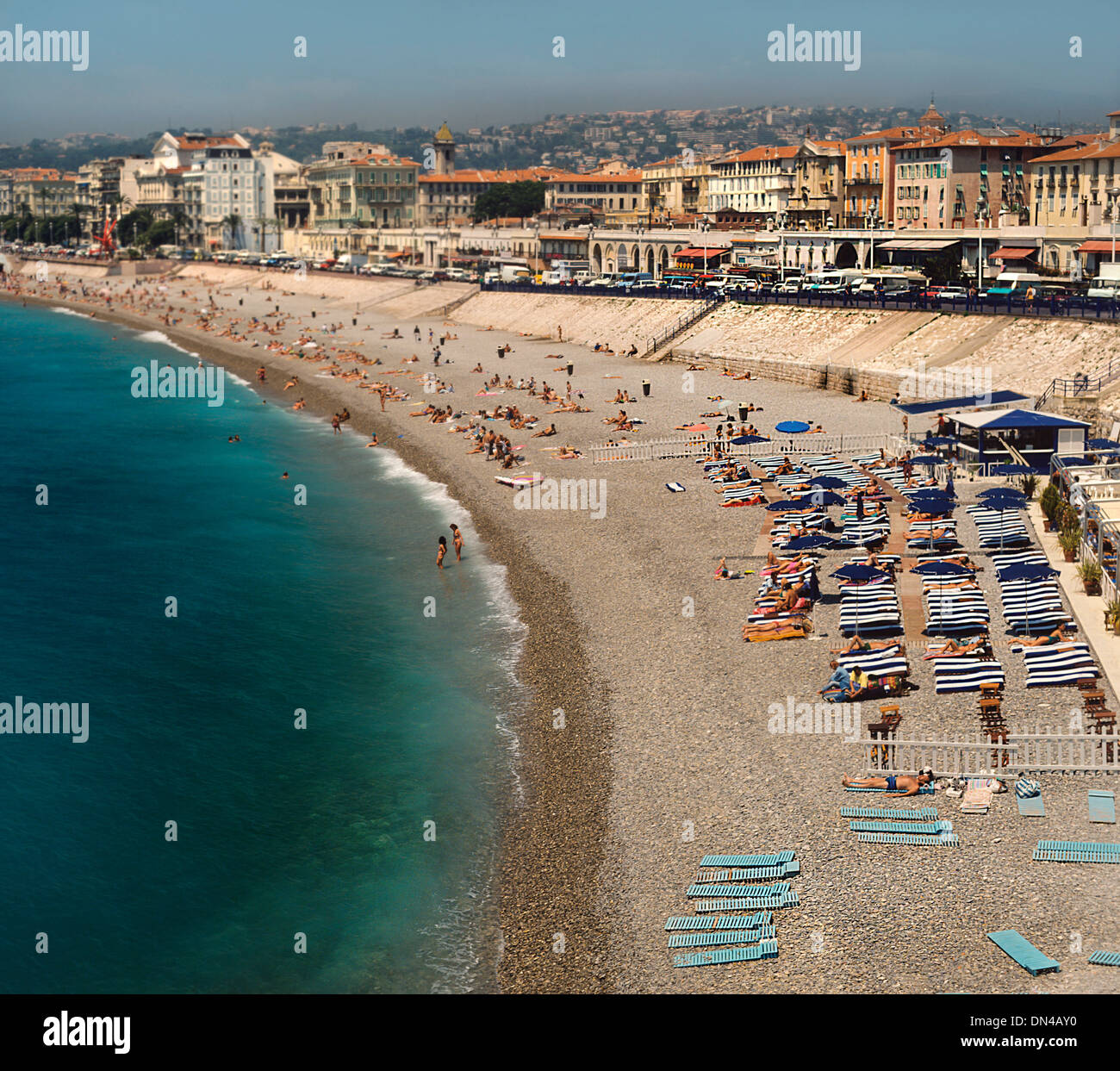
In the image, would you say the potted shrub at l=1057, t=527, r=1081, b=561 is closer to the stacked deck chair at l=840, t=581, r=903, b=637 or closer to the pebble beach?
the pebble beach

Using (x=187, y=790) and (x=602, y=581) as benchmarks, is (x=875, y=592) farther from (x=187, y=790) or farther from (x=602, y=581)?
(x=187, y=790)

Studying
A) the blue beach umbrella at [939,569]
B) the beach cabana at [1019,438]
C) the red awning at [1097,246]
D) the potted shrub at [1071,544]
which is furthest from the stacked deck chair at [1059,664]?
the red awning at [1097,246]

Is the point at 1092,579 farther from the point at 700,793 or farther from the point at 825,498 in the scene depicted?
the point at 700,793

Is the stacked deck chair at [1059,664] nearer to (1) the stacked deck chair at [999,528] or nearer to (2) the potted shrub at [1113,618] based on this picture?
(2) the potted shrub at [1113,618]

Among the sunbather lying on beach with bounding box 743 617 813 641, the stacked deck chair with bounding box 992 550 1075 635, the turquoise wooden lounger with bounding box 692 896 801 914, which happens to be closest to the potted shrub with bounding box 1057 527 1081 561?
the stacked deck chair with bounding box 992 550 1075 635

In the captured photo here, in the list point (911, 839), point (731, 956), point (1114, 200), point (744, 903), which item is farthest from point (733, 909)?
point (1114, 200)


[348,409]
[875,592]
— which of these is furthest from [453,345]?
[875,592]
